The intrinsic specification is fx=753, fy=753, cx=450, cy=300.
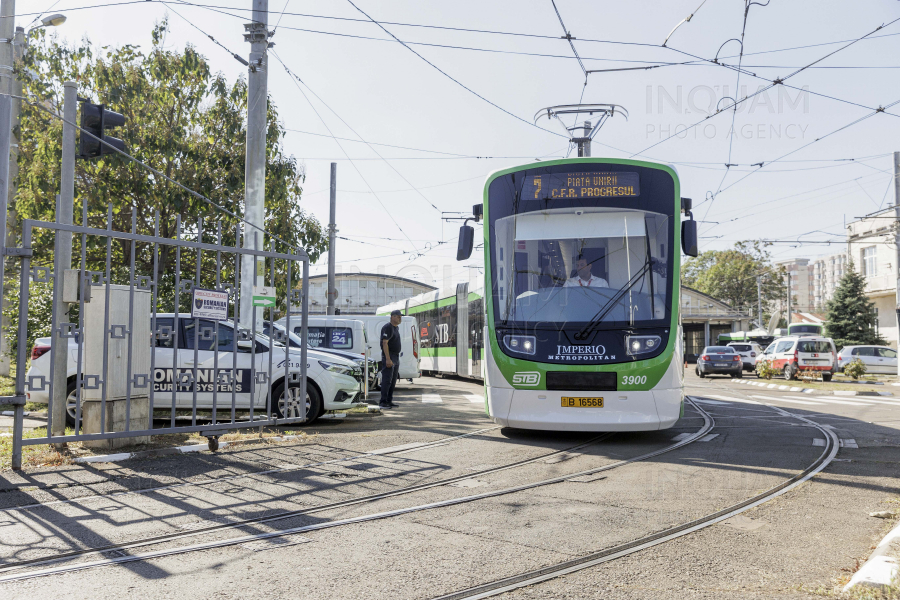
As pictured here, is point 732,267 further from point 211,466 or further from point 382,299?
point 211,466

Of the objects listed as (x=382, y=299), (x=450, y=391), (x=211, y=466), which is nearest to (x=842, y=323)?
(x=450, y=391)

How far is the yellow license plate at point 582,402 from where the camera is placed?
8742 millimetres

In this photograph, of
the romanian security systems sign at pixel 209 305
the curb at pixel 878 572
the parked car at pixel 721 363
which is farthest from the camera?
the parked car at pixel 721 363

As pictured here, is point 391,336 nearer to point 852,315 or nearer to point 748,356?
point 748,356

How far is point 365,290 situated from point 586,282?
66312mm

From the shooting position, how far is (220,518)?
5.32 m

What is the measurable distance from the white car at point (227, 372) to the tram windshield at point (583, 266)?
3.05 metres

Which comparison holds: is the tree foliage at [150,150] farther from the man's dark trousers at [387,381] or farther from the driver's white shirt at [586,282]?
the driver's white shirt at [586,282]

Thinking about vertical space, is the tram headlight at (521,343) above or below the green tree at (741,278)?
below

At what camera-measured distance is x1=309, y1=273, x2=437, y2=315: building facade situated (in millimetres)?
73188

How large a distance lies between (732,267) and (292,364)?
78.7 meters

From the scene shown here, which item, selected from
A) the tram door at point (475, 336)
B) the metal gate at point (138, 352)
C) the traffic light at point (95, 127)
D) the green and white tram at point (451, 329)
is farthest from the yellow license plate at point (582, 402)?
the tram door at point (475, 336)

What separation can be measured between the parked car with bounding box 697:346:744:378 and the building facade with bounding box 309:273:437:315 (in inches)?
1646

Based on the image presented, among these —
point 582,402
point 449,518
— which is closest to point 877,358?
point 582,402
